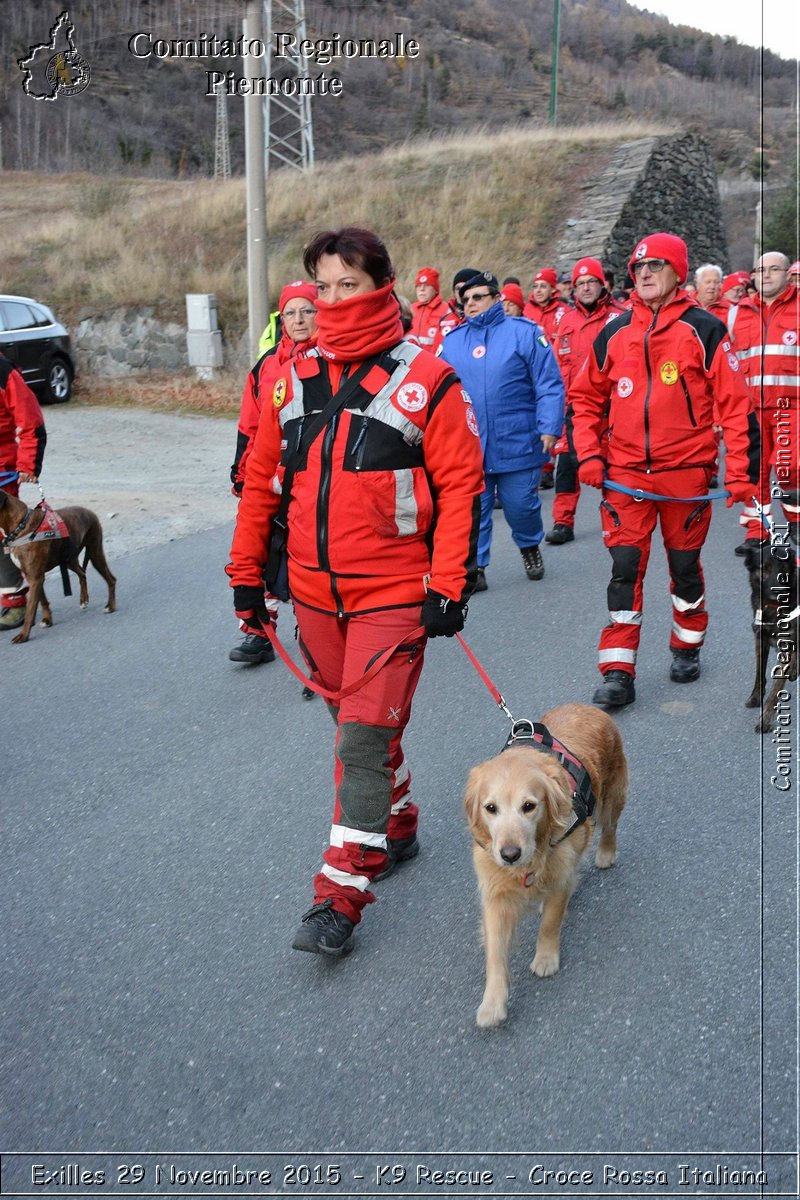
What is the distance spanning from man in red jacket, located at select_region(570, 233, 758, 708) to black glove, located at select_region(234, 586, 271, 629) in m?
2.33

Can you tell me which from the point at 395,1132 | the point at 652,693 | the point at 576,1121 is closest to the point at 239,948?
the point at 395,1132

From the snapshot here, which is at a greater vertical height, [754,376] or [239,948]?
[754,376]

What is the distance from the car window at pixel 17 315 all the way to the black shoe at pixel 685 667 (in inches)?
612

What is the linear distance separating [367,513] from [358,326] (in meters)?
0.60

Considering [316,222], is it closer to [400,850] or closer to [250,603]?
[250,603]

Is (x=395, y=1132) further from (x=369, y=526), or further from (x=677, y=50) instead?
(x=677, y=50)

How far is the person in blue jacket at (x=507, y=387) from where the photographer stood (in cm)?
806

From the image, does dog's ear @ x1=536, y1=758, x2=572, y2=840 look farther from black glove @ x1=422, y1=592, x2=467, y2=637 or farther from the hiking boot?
the hiking boot

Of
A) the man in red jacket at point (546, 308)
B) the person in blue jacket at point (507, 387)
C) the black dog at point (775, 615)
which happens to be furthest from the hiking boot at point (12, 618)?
the man in red jacket at point (546, 308)

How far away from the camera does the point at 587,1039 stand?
10.5ft

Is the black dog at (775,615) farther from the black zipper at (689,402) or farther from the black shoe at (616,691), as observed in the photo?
the black zipper at (689,402)

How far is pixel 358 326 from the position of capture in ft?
11.5

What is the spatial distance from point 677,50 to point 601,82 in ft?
46.8

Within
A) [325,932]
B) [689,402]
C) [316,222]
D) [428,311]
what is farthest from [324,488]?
[316,222]
